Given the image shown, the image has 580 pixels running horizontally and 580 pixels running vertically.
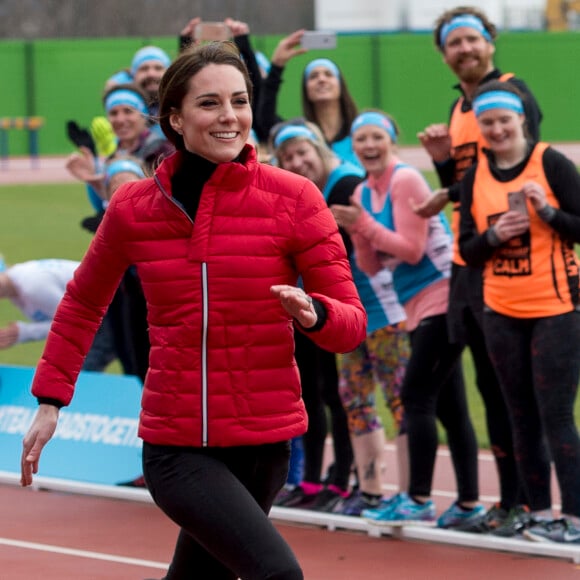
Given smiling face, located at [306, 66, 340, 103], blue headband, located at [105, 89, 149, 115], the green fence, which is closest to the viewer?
smiling face, located at [306, 66, 340, 103]

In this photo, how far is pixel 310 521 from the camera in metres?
7.72

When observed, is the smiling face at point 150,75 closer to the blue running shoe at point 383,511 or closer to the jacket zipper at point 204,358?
the blue running shoe at point 383,511

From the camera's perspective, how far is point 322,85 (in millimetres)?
8781

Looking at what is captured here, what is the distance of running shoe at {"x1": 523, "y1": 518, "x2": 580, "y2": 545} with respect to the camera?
22.1ft

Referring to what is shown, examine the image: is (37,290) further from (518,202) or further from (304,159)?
(518,202)

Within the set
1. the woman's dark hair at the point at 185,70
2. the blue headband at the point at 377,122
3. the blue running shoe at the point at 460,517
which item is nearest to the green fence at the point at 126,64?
the blue headband at the point at 377,122

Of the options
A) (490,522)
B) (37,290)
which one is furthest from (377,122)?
(37,290)

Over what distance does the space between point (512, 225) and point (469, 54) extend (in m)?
1.17

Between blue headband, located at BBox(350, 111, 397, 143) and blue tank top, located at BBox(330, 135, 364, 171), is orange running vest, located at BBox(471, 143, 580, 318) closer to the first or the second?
blue headband, located at BBox(350, 111, 397, 143)

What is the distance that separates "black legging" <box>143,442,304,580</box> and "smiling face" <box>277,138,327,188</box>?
326 cm

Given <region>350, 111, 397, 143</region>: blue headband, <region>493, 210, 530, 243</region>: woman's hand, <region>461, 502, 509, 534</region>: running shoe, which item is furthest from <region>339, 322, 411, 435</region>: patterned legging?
<region>493, 210, 530, 243</region>: woman's hand

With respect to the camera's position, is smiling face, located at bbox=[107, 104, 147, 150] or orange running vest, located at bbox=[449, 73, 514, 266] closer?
orange running vest, located at bbox=[449, 73, 514, 266]

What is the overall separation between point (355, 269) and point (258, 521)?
3.60 meters

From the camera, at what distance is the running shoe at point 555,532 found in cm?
673
